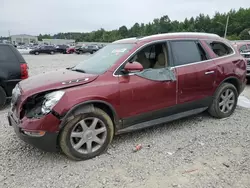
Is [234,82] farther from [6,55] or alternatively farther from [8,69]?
[6,55]

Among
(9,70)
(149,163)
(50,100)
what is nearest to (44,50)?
(9,70)

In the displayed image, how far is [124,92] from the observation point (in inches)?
134

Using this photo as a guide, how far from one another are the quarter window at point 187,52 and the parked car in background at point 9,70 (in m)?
3.89

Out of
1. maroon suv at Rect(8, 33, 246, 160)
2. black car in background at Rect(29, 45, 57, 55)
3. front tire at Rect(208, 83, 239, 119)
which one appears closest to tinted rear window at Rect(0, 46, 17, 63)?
maroon suv at Rect(8, 33, 246, 160)

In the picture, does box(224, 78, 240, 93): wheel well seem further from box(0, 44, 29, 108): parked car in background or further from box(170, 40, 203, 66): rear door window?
box(0, 44, 29, 108): parked car in background

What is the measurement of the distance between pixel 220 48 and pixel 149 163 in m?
3.07

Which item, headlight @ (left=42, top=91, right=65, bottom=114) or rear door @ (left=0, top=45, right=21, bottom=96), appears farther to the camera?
rear door @ (left=0, top=45, right=21, bottom=96)

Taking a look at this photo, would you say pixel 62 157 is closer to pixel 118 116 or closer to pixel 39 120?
pixel 39 120

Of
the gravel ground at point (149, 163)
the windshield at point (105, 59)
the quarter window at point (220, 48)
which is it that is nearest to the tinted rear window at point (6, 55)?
the gravel ground at point (149, 163)

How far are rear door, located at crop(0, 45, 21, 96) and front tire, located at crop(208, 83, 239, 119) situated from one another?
465 cm

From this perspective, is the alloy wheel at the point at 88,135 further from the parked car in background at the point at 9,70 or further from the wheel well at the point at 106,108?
the parked car in background at the point at 9,70

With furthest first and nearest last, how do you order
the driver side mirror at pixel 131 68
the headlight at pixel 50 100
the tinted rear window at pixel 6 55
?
the tinted rear window at pixel 6 55, the driver side mirror at pixel 131 68, the headlight at pixel 50 100

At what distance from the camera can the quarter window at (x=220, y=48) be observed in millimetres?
4630

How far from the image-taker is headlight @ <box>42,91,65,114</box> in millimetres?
2938
